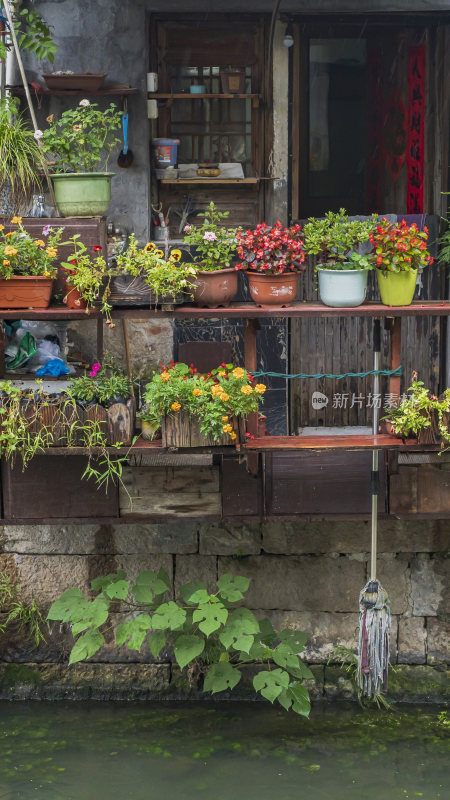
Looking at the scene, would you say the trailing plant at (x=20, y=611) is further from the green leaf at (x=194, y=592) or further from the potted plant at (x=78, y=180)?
the potted plant at (x=78, y=180)

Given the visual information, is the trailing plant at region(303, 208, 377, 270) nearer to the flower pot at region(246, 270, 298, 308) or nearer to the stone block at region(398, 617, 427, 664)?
the flower pot at region(246, 270, 298, 308)

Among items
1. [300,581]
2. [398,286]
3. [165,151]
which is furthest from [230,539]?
[165,151]

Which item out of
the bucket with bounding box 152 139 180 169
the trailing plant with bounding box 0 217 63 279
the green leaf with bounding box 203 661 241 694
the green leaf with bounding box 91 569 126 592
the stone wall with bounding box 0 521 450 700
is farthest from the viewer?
the bucket with bounding box 152 139 180 169

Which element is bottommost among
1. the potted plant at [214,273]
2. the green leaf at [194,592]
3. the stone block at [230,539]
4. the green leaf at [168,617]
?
the green leaf at [168,617]

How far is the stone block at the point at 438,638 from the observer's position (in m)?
7.30

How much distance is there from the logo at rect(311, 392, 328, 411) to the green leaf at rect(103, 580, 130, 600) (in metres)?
2.48

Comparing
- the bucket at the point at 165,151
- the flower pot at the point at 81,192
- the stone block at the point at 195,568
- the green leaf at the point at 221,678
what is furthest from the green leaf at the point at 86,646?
the bucket at the point at 165,151

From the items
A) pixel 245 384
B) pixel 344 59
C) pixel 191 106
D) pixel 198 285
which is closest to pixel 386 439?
pixel 245 384

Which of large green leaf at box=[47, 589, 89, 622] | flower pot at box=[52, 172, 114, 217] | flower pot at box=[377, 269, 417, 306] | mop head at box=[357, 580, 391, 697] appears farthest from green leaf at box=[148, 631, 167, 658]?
flower pot at box=[52, 172, 114, 217]

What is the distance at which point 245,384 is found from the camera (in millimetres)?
5844

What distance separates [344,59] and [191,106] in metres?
3.84

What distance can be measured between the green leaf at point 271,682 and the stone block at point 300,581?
768 millimetres

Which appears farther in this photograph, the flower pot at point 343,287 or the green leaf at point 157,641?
the green leaf at point 157,641

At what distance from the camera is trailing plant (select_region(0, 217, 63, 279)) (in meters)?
5.83
